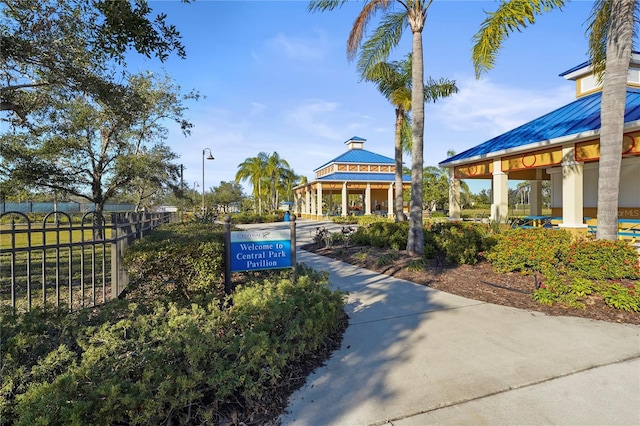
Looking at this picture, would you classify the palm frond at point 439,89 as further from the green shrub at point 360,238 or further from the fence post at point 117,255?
the fence post at point 117,255

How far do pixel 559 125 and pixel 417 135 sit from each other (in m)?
6.47

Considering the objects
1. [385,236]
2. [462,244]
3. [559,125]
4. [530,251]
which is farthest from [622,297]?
[559,125]

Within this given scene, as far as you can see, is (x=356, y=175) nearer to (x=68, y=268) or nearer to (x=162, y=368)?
(x=68, y=268)

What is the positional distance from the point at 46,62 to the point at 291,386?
17.7 ft

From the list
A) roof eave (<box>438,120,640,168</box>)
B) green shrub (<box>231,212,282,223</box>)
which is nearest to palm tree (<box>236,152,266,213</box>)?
green shrub (<box>231,212,282,223</box>)

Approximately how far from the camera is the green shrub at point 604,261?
19.1 ft

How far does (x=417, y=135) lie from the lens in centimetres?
891

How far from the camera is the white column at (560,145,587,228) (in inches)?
411

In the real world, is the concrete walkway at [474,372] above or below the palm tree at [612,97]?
below

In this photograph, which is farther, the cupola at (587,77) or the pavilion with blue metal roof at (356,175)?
the pavilion with blue metal roof at (356,175)

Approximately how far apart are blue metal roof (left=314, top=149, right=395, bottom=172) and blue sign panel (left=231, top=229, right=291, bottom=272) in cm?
2700

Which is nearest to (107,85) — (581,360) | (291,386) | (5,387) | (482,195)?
(5,387)

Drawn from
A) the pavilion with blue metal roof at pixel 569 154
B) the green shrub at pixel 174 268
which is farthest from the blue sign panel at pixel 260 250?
the pavilion with blue metal roof at pixel 569 154

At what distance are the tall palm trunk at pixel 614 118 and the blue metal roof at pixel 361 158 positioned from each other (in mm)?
24971
